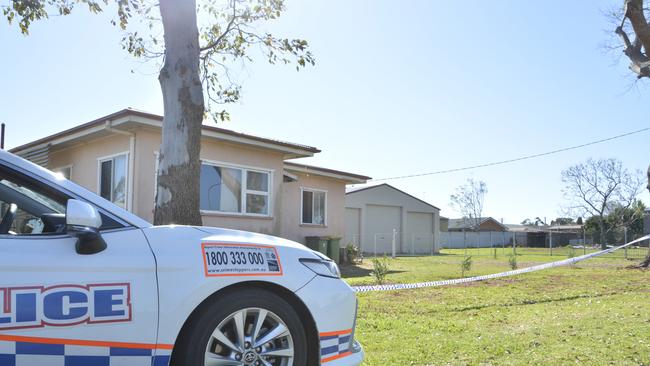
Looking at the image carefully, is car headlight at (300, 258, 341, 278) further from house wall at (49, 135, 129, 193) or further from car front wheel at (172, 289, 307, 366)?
house wall at (49, 135, 129, 193)

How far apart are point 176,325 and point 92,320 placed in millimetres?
438

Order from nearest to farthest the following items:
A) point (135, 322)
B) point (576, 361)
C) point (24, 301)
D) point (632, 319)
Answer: point (24, 301)
point (135, 322)
point (576, 361)
point (632, 319)

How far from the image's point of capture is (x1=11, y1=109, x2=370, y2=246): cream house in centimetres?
1175

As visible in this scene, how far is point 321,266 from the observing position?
366 cm

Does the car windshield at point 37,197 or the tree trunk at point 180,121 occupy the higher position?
the tree trunk at point 180,121

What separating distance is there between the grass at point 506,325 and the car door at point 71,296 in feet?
8.44

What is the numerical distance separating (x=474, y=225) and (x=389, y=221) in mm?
38127

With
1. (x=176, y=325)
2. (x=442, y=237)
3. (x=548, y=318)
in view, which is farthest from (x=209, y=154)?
(x=442, y=237)

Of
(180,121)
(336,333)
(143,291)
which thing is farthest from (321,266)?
(180,121)

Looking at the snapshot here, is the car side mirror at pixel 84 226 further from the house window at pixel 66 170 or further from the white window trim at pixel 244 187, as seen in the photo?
the house window at pixel 66 170

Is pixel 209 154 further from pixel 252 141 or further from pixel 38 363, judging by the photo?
pixel 38 363

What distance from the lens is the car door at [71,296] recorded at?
2564 millimetres

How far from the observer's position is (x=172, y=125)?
19.0 ft

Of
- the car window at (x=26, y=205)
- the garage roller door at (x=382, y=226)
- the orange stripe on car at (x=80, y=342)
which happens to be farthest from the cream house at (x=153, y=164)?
the garage roller door at (x=382, y=226)
